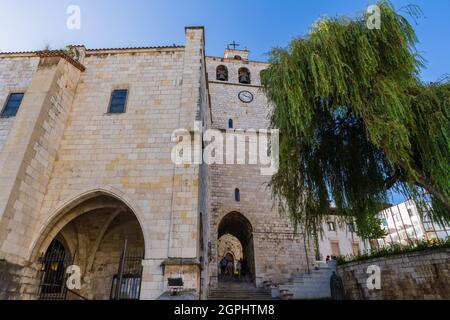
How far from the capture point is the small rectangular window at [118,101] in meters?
8.21

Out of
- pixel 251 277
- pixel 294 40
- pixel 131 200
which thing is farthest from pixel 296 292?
pixel 294 40

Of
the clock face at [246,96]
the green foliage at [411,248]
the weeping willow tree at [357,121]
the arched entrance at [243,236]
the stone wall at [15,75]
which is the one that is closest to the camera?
the weeping willow tree at [357,121]

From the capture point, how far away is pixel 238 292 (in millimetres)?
11453

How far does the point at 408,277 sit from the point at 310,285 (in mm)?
3761

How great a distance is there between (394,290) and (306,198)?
5.99 meters

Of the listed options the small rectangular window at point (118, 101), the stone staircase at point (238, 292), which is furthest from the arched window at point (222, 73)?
the stone staircase at point (238, 292)

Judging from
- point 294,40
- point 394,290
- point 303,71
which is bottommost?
point 394,290

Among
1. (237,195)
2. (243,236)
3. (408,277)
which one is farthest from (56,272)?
(408,277)

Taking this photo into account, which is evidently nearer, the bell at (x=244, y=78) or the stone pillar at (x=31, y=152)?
the stone pillar at (x=31, y=152)

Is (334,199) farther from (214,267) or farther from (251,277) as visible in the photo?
(251,277)

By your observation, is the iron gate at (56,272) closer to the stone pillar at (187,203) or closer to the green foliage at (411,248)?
the stone pillar at (187,203)

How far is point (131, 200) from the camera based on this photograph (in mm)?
6641

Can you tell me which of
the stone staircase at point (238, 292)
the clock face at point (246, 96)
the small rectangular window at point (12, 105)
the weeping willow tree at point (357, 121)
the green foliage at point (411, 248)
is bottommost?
the stone staircase at point (238, 292)

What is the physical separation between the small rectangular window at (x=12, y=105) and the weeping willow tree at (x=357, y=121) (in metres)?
7.18
